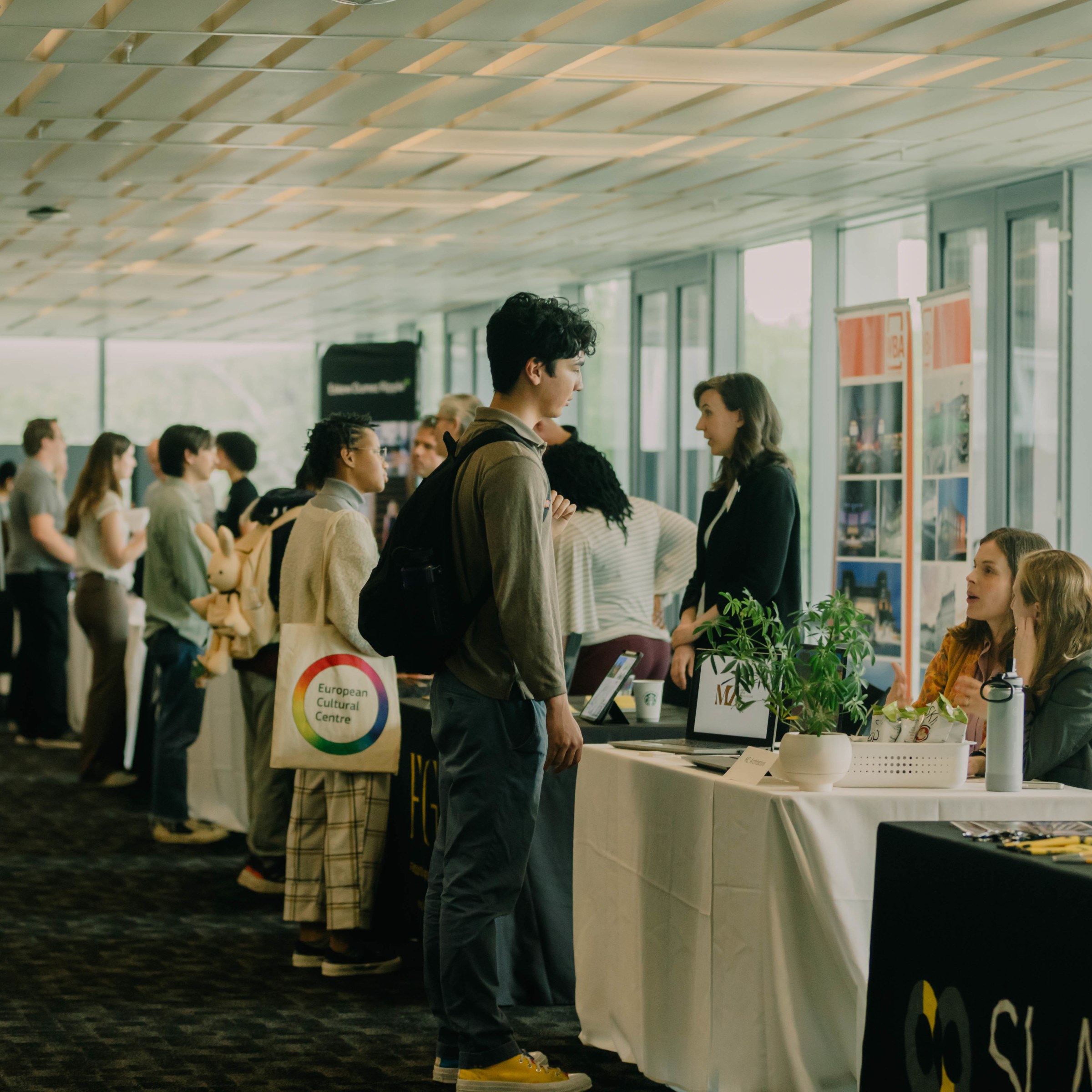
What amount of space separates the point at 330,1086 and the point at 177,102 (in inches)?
140

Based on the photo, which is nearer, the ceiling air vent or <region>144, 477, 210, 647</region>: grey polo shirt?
<region>144, 477, 210, 647</region>: grey polo shirt

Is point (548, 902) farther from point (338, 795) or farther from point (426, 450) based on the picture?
point (426, 450)

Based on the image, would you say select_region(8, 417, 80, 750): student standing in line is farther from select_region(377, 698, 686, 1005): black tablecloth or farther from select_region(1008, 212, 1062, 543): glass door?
select_region(377, 698, 686, 1005): black tablecloth

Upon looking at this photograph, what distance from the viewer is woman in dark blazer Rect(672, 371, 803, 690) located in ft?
13.4

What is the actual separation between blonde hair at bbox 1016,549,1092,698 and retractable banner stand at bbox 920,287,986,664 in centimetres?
313

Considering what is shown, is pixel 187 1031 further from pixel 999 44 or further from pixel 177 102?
pixel 999 44

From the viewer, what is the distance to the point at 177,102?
532cm

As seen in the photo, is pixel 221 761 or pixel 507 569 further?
pixel 221 761

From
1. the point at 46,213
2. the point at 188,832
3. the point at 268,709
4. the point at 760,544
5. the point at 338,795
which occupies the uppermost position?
the point at 46,213

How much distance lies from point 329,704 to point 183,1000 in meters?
0.83

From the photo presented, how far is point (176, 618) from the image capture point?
600cm

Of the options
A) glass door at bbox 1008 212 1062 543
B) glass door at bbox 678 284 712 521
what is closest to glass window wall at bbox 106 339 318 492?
glass door at bbox 678 284 712 521

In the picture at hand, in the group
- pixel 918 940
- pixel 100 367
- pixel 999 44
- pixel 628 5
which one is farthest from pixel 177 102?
pixel 100 367

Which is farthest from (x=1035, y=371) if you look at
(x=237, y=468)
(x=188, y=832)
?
(x=188, y=832)
